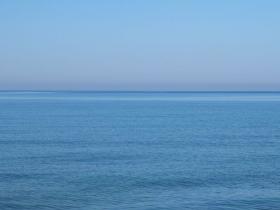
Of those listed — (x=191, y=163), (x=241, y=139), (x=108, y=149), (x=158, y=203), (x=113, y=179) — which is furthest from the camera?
(x=241, y=139)

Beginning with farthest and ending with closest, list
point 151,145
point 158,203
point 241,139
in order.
Answer: point 241,139, point 151,145, point 158,203

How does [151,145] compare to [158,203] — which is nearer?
[158,203]

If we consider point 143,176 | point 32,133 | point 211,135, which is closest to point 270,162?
point 143,176

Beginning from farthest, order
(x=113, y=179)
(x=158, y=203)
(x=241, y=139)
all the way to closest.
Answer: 1. (x=241, y=139)
2. (x=113, y=179)
3. (x=158, y=203)

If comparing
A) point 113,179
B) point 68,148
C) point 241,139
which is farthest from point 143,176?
point 241,139

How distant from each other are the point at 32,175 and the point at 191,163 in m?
13.3

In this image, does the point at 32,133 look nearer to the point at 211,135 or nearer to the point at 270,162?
the point at 211,135

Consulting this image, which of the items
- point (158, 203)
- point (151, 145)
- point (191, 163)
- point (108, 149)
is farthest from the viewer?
point (151, 145)

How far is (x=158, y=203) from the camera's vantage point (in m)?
30.0

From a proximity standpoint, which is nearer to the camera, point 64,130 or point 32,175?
point 32,175

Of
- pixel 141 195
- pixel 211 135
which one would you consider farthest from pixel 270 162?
pixel 211 135

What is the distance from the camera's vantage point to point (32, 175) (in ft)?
120

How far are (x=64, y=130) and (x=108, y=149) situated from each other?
20861 millimetres

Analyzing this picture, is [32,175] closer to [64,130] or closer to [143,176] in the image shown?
[143,176]
